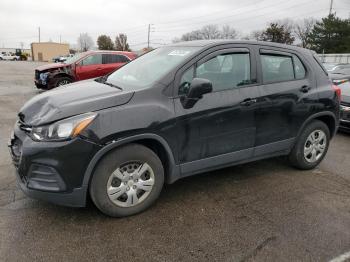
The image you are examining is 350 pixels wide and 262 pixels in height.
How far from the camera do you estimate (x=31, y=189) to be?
115 inches

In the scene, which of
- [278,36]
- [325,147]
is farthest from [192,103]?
[278,36]

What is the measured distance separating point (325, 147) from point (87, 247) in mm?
3658

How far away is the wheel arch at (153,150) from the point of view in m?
2.90

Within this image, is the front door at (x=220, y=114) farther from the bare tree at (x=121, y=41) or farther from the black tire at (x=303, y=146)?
the bare tree at (x=121, y=41)

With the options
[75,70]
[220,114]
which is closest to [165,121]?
[220,114]

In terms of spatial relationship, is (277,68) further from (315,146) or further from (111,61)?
(111,61)

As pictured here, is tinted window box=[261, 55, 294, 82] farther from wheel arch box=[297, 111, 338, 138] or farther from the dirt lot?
the dirt lot

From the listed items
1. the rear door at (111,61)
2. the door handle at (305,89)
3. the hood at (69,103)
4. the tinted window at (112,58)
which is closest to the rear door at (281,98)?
the door handle at (305,89)

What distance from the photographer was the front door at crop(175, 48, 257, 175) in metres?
3.37

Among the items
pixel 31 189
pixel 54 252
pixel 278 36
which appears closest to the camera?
pixel 54 252

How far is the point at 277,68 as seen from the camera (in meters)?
4.12

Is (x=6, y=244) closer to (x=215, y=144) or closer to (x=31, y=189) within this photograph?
(x=31, y=189)

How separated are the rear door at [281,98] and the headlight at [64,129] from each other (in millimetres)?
2035

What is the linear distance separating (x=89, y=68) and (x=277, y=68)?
9016 mm
